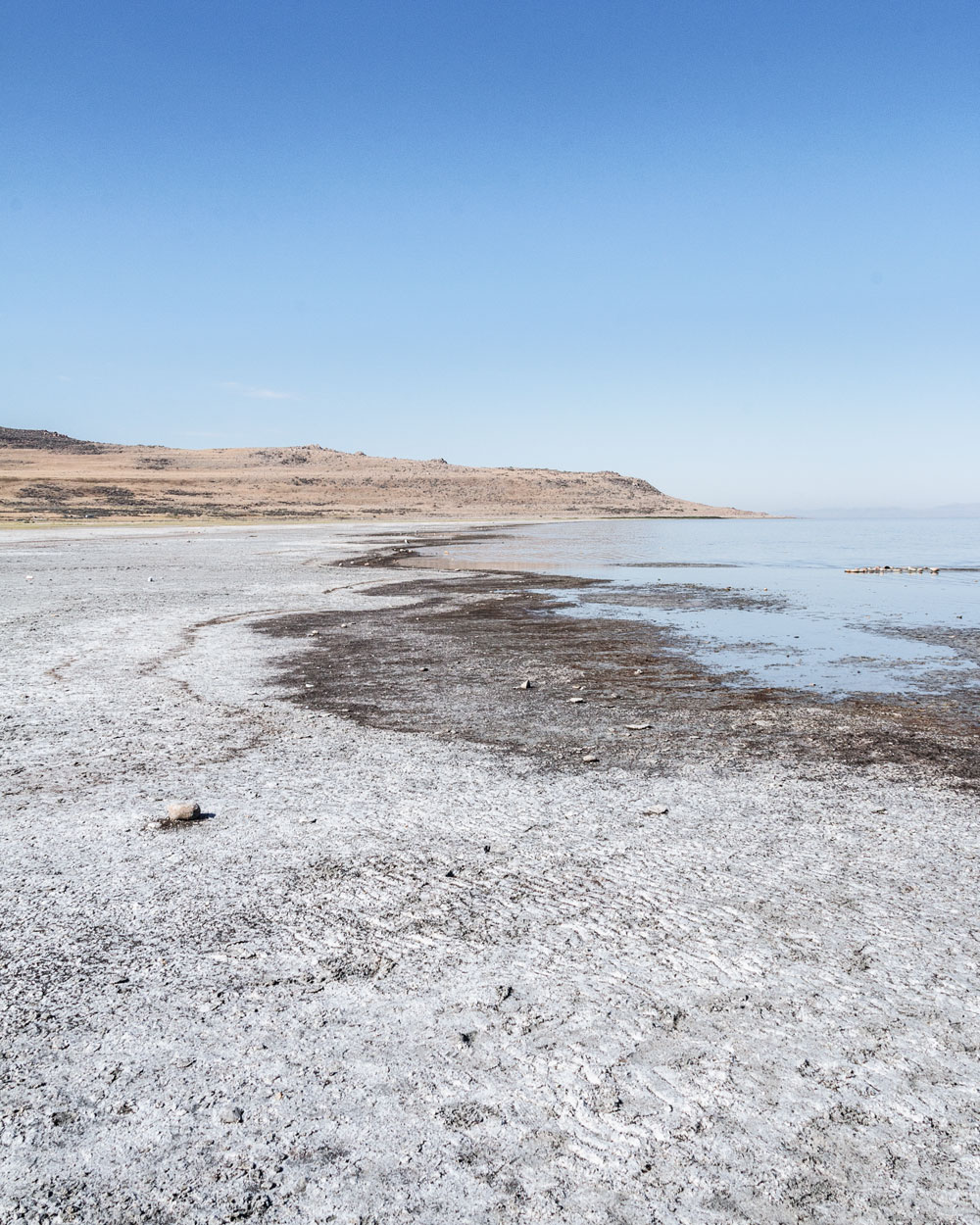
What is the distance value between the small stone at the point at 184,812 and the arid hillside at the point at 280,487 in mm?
63357

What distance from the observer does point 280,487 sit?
4417 inches

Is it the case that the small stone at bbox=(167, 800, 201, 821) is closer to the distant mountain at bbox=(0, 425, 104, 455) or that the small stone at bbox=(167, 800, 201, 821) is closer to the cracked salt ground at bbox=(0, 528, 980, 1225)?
the cracked salt ground at bbox=(0, 528, 980, 1225)

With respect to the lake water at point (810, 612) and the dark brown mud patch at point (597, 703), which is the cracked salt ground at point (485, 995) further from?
the lake water at point (810, 612)

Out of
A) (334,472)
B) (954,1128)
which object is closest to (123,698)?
(954,1128)

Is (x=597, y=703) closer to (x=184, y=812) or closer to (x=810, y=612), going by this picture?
(x=184, y=812)

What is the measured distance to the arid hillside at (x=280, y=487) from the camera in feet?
270

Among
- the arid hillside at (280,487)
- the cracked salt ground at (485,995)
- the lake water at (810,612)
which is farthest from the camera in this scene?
the arid hillside at (280,487)

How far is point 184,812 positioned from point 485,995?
2.45 meters

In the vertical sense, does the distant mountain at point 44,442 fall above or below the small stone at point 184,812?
above

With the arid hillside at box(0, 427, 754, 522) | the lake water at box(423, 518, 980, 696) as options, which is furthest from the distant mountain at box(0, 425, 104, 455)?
the lake water at box(423, 518, 980, 696)

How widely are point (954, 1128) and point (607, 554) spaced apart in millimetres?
31081

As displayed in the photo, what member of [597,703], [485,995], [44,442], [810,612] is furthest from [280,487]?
[485,995]

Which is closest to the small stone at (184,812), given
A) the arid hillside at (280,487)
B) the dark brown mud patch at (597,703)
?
the dark brown mud patch at (597,703)

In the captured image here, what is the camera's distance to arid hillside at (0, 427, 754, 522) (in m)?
82.4
